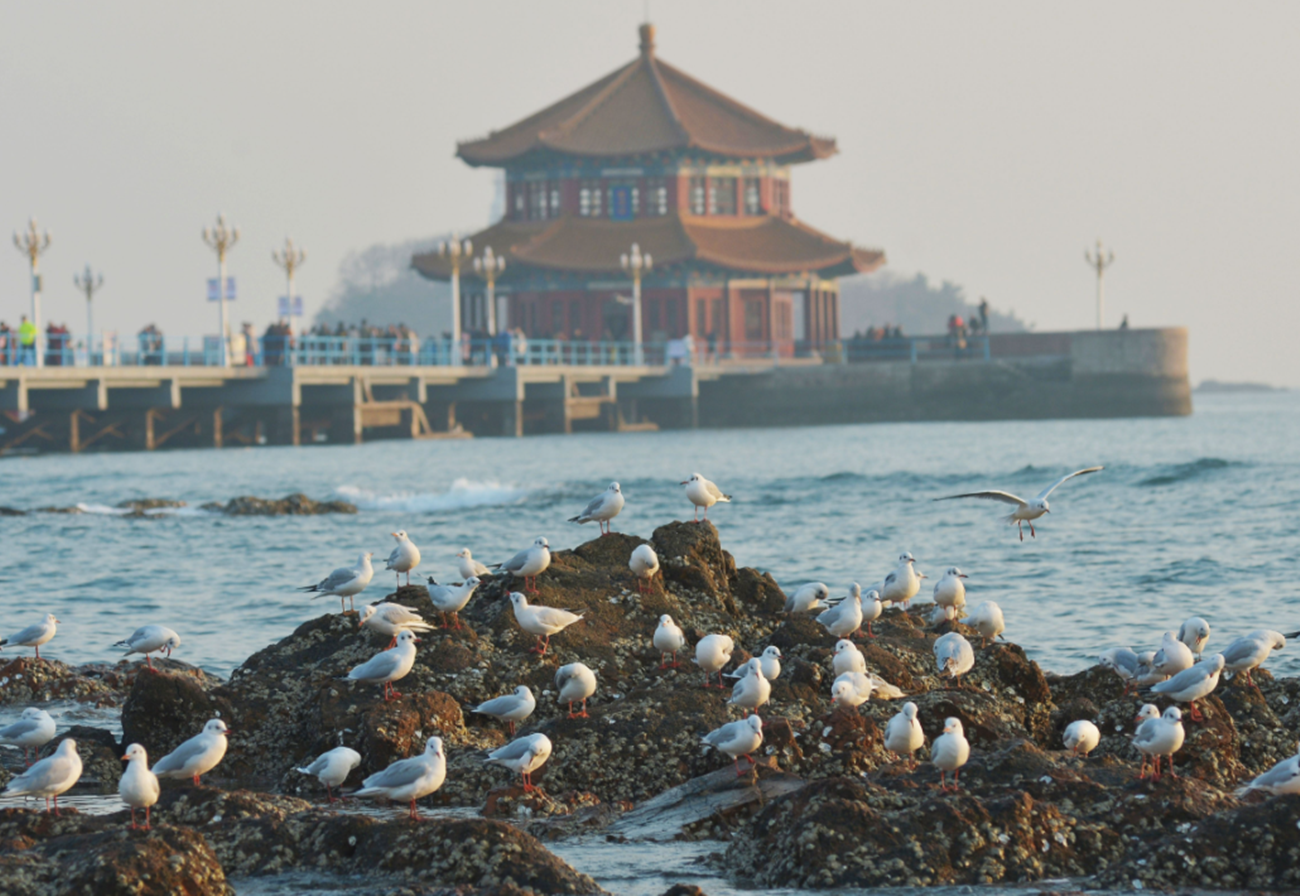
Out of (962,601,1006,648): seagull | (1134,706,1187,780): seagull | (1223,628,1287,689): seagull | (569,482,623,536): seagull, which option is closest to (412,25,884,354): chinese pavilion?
(569,482,623,536): seagull

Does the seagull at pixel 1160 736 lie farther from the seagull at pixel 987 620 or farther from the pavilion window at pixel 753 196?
the pavilion window at pixel 753 196

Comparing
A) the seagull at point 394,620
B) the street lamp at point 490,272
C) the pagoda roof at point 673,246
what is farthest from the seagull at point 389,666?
the pagoda roof at point 673,246

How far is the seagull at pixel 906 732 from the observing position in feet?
29.3

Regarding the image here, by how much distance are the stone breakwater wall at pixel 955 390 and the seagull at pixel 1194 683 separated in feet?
180

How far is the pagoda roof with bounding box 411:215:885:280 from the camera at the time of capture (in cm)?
6575

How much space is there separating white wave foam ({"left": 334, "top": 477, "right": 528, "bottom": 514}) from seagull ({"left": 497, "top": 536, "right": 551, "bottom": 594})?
1973 cm

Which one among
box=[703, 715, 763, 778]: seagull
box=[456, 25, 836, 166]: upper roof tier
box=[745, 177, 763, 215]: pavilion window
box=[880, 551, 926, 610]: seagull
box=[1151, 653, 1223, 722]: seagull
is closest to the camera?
box=[703, 715, 763, 778]: seagull

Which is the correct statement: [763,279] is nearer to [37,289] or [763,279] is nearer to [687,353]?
[687,353]

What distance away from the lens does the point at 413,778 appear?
8.17m

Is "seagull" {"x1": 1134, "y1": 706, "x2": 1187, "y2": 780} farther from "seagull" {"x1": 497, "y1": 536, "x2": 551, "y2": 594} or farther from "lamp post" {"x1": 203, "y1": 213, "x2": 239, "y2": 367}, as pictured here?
"lamp post" {"x1": 203, "y1": 213, "x2": 239, "y2": 367}

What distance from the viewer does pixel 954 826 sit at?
760 cm

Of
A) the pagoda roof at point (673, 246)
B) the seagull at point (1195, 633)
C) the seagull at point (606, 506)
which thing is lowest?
the seagull at point (1195, 633)

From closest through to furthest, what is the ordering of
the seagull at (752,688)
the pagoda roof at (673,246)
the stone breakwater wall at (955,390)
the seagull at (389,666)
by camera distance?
1. the seagull at (752,688)
2. the seagull at (389,666)
3. the stone breakwater wall at (955,390)
4. the pagoda roof at (673,246)

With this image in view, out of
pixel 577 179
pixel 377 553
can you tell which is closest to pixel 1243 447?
pixel 577 179
